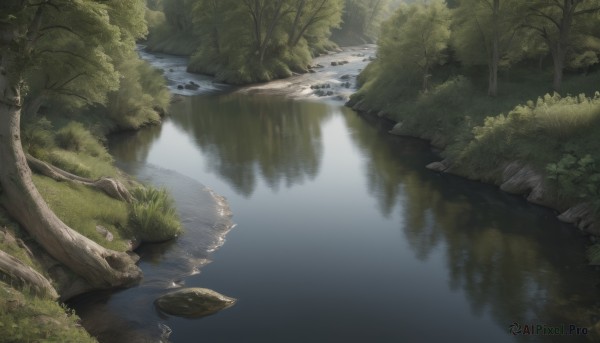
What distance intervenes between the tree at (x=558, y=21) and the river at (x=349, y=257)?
1300cm

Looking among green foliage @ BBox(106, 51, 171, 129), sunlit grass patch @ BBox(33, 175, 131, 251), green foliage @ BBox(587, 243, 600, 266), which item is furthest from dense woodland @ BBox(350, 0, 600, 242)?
green foliage @ BBox(106, 51, 171, 129)

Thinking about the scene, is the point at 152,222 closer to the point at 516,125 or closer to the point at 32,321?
the point at 32,321

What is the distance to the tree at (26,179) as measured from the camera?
1573 centimetres

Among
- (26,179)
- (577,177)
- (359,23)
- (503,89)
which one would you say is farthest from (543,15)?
(359,23)

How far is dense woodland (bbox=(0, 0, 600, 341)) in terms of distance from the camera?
16453 millimetres

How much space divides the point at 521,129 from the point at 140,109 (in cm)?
3139

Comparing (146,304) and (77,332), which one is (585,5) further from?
(77,332)

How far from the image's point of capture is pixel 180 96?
6494 cm

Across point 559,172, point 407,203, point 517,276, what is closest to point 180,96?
point 407,203

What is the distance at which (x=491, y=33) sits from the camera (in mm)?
43594

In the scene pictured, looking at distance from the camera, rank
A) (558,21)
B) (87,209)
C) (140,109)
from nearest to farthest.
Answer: (87,209) → (558,21) → (140,109)

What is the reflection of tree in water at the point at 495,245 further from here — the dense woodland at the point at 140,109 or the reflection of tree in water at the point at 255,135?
the reflection of tree in water at the point at 255,135

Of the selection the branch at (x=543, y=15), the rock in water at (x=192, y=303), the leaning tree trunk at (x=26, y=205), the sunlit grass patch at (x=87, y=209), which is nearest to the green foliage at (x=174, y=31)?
the branch at (x=543, y=15)

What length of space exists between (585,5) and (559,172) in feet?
68.6
